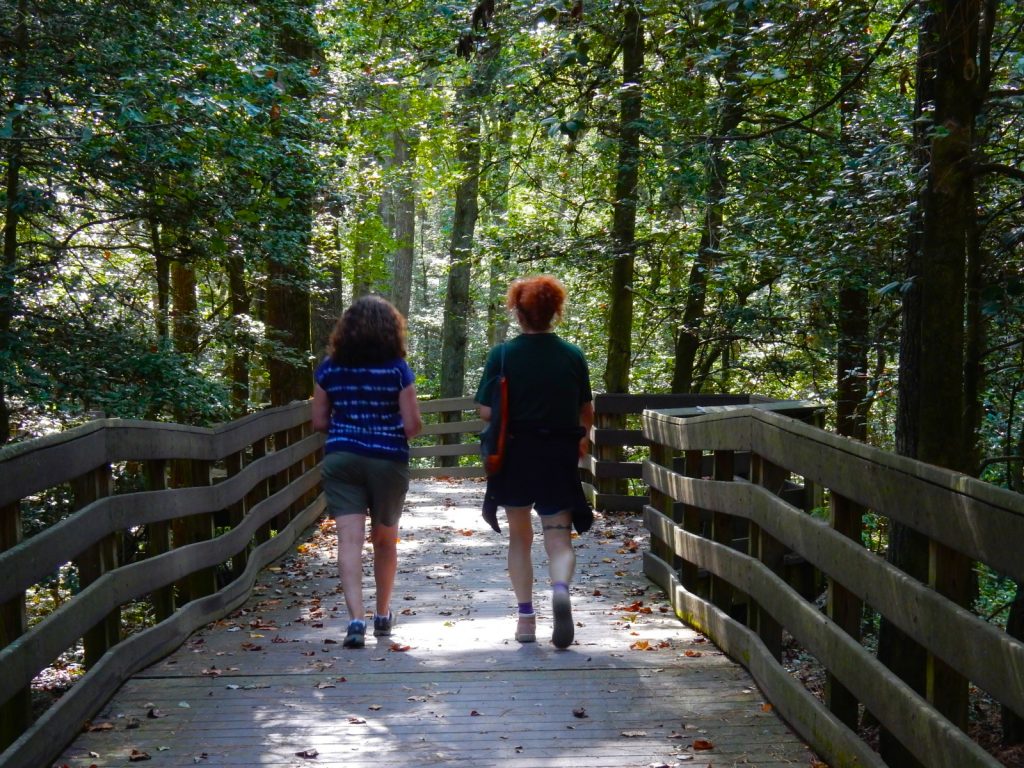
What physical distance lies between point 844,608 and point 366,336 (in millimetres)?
3125

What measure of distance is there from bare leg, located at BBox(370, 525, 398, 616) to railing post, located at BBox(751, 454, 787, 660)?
215cm

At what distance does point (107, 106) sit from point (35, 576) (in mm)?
4415

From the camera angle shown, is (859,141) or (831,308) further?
(831,308)

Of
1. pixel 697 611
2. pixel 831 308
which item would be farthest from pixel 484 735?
pixel 831 308

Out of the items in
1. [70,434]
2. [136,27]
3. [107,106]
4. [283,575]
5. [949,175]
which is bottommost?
[283,575]

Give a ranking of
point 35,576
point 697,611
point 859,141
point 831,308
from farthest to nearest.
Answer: point 831,308 < point 859,141 < point 697,611 < point 35,576

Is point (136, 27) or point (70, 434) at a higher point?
point (136, 27)

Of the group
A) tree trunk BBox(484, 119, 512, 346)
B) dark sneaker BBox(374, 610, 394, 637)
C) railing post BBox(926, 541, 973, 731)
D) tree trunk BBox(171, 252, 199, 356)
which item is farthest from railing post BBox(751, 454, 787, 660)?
tree trunk BBox(484, 119, 512, 346)

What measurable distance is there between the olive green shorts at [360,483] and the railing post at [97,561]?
1471 millimetres

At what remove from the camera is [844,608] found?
405cm

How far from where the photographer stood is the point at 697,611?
248 inches

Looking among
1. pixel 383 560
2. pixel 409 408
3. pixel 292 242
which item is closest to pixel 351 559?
pixel 383 560

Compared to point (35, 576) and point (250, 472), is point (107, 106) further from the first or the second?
point (35, 576)

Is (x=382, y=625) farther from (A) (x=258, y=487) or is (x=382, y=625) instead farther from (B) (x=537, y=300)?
(A) (x=258, y=487)
